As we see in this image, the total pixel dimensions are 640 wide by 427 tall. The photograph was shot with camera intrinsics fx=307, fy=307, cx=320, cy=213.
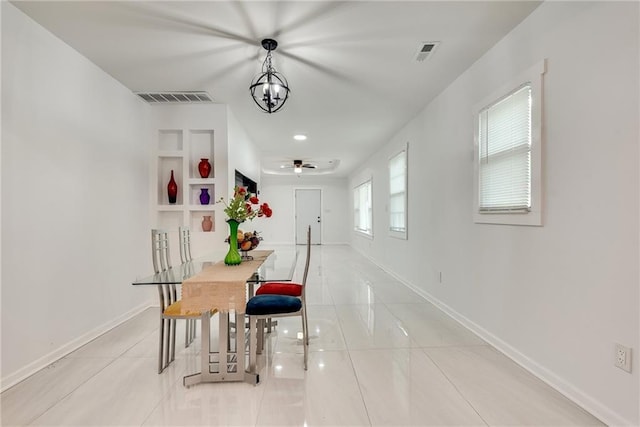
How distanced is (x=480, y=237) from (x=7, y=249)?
12.0 feet

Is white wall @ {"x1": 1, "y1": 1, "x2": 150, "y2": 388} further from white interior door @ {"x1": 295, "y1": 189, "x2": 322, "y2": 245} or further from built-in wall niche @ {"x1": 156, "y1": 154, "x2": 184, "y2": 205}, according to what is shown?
white interior door @ {"x1": 295, "y1": 189, "x2": 322, "y2": 245}

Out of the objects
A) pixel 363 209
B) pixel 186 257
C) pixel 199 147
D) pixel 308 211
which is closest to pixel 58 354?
pixel 186 257

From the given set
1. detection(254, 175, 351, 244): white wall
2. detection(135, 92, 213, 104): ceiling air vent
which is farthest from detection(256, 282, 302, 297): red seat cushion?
detection(254, 175, 351, 244): white wall

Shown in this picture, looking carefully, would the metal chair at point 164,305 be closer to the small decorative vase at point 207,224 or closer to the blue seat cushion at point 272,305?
the blue seat cushion at point 272,305

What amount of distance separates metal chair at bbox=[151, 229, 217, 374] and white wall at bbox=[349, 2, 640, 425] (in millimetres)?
2241

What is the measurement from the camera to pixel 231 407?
5.95 feet

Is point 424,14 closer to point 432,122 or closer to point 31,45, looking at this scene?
point 432,122

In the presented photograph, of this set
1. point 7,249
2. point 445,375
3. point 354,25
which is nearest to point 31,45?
point 7,249

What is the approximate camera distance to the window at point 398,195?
4.96 metres

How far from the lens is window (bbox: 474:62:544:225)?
6.99 feet

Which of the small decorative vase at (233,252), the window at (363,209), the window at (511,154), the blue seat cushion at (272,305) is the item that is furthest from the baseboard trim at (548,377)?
the window at (363,209)

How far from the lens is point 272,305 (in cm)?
222

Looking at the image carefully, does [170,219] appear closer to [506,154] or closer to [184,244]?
[184,244]

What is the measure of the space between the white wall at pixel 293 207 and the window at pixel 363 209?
1266mm
